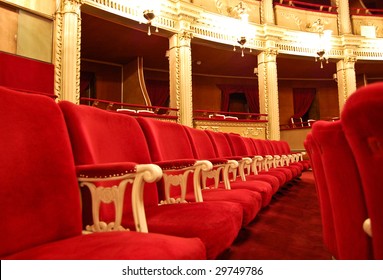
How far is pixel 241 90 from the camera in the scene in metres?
6.48

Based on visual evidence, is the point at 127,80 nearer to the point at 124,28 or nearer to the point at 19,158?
the point at 124,28

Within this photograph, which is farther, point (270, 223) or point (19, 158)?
point (270, 223)

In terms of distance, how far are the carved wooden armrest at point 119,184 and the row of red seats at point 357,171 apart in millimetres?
308

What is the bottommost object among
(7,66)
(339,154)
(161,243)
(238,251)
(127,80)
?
(238,251)

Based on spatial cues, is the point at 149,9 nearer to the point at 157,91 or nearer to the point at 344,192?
the point at 157,91

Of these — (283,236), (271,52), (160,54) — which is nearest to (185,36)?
(160,54)

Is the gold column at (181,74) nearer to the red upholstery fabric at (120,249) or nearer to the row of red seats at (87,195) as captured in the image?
the row of red seats at (87,195)

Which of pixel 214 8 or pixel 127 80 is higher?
pixel 214 8

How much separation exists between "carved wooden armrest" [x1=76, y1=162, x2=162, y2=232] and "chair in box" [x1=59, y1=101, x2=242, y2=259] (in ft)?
0.17

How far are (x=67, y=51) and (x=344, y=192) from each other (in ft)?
9.40

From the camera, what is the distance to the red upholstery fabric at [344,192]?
1.56 ft
